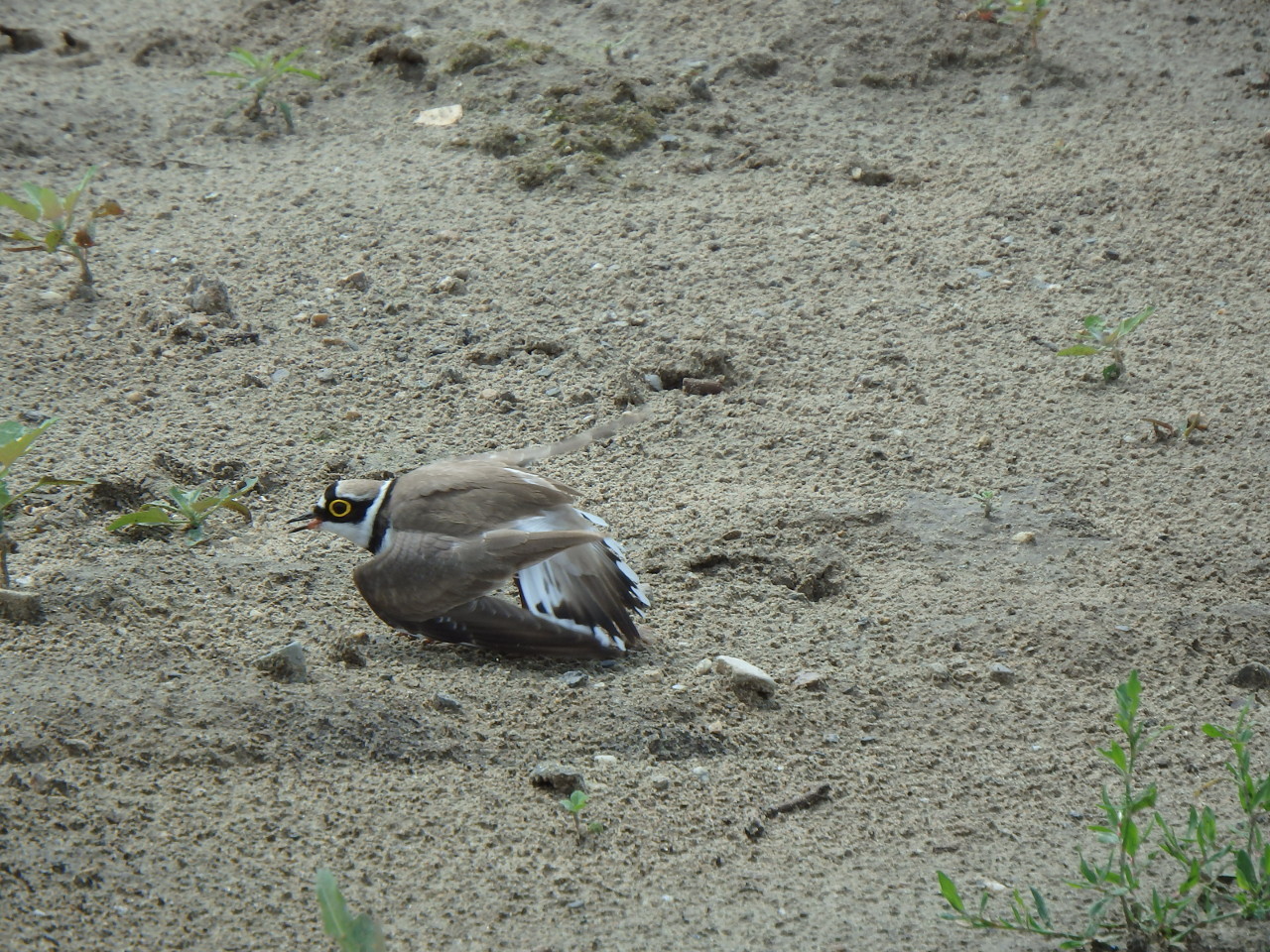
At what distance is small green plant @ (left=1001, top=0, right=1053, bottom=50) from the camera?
5.97 m

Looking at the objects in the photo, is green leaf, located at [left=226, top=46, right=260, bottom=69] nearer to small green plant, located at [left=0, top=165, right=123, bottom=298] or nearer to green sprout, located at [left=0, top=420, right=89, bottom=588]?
small green plant, located at [left=0, top=165, right=123, bottom=298]

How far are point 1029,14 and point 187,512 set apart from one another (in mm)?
4876

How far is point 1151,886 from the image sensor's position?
2.58 meters

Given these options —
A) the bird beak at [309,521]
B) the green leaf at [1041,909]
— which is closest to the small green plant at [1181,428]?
the green leaf at [1041,909]

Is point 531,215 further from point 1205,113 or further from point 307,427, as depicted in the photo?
point 1205,113

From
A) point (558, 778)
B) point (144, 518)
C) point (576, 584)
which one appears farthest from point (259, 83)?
point (558, 778)

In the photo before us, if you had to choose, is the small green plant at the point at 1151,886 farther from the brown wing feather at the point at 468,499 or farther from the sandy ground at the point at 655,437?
the brown wing feather at the point at 468,499

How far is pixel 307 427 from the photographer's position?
4.32 m

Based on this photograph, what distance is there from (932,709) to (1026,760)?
273mm

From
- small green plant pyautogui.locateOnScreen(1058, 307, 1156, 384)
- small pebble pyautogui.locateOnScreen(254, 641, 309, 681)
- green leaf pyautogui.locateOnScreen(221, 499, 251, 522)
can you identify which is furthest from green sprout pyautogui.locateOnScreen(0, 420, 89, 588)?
small green plant pyautogui.locateOnScreen(1058, 307, 1156, 384)

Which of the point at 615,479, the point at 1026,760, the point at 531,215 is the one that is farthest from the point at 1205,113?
the point at 1026,760

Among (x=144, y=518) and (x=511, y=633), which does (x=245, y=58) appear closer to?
A: (x=144, y=518)

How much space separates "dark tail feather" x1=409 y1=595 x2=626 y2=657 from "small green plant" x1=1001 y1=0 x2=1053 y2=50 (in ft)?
14.0

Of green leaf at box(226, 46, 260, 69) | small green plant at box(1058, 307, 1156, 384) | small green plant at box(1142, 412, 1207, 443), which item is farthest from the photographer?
green leaf at box(226, 46, 260, 69)
